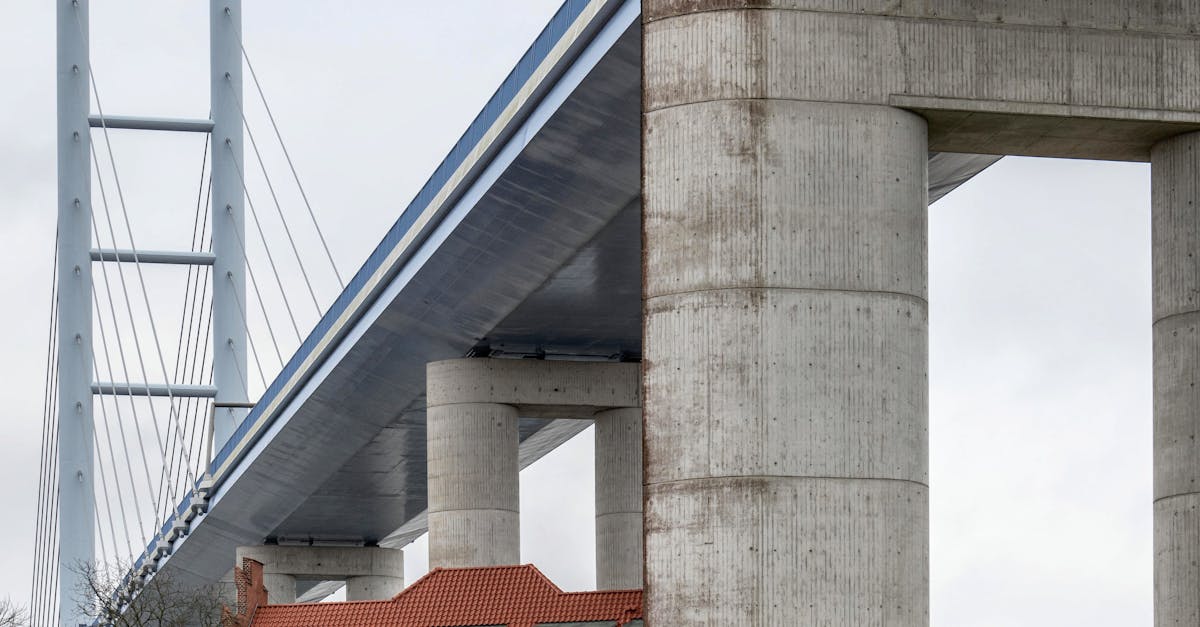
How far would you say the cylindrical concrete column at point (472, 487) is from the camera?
54.5 meters

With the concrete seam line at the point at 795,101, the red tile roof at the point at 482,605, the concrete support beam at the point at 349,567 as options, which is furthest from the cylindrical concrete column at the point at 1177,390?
the concrete support beam at the point at 349,567

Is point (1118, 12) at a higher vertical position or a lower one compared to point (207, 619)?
higher

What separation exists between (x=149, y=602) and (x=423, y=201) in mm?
36285

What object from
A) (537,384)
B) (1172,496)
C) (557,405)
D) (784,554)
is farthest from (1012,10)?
(557,405)

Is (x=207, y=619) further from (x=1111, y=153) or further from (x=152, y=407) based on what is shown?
(x=1111, y=153)

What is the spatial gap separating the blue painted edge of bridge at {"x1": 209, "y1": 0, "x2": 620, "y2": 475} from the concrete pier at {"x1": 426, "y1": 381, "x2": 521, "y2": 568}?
328 centimetres

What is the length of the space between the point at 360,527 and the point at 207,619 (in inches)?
572

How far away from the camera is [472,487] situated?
179ft

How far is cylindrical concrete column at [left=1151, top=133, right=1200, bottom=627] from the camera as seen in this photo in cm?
3081

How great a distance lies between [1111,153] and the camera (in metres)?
33.2

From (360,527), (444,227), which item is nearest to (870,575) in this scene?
(444,227)

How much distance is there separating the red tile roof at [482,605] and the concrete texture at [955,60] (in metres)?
9.29

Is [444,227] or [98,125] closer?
[444,227]

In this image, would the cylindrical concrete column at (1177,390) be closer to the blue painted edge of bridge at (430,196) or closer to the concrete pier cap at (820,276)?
the concrete pier cap at (820,276)
